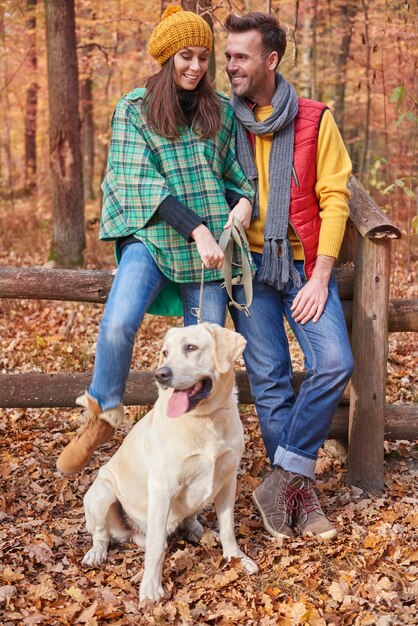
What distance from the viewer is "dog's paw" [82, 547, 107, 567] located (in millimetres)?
3811

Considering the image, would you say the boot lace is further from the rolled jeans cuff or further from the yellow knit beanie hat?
the yellow knit beanie hat

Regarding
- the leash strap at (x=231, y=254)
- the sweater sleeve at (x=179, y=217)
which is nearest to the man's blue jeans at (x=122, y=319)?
the sweater sleeve at (x=179, y=217)

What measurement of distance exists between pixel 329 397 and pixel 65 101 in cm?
792

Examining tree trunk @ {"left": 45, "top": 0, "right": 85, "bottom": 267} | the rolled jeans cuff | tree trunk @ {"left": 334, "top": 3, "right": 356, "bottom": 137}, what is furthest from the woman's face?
tree trunk @ {"left": 334, "top": 3, "right": 356, "bottom": 137}

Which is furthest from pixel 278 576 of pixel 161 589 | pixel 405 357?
pixel 405 357

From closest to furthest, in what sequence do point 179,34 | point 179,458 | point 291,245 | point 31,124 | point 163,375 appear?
point 163,375 < point 179,458 < point 179,34 < point 291,245 < point 31,124

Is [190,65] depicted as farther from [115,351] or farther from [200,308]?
[115,351]

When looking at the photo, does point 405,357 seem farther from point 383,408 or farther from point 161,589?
point 161,589

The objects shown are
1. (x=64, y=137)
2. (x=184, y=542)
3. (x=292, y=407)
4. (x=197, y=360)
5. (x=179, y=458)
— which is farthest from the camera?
(x=64, y=137)

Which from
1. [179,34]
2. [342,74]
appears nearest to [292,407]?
[179,34]

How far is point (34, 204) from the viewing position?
18.4 metres

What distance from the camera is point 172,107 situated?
3873mm

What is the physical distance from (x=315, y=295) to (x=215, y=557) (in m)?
1.55

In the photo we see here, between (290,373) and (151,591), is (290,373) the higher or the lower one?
the higher one
